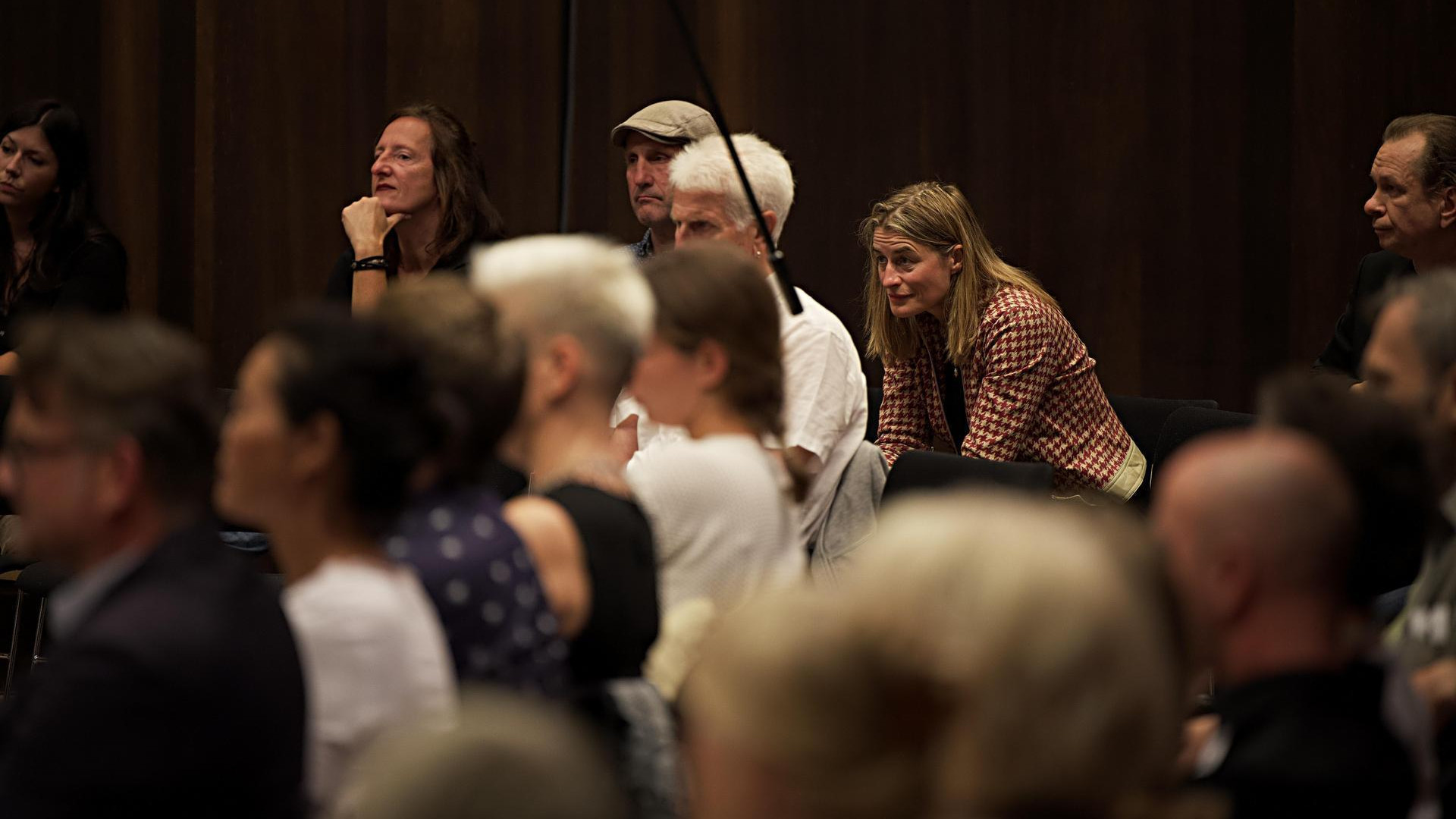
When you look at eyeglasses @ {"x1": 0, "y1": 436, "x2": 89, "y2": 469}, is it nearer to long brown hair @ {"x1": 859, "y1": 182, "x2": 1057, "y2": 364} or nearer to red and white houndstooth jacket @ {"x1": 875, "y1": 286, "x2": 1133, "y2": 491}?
red and white houndstooth jacket @ {"x1": 875, "y1": 286, "x2": 1133, "y2": 491}

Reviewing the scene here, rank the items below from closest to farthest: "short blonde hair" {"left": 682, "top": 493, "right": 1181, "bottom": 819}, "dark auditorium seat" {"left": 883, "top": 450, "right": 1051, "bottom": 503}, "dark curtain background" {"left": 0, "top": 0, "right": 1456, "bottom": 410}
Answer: "short blonde hair" {"left": 682, "top": 493, "right": 1181, "bottom": 819}
"dark auditorium seat" {"left": 883, "top": 450, "right": 1051, "bottom": 503}
"dark curtain background" {"left": 0, "top": 0, "right": 1456, "bottom": 410}

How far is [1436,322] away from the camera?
7.07ft

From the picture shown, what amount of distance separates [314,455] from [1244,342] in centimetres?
468

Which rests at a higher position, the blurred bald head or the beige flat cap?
the beige flat cap

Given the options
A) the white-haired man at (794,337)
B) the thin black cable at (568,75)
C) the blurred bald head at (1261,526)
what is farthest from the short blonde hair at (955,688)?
the thin black cable at (568,75)

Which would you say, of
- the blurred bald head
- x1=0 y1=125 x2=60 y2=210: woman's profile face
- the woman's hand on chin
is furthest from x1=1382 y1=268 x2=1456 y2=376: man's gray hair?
x1=0 y1=125 x2=60 y2=210: woman's profile face

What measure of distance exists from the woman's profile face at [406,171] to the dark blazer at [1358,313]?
2.31 meters

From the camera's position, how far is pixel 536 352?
2156 millimetres

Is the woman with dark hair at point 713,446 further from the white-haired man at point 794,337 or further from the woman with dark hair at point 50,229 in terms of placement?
the woman with dark hair at point 50,229

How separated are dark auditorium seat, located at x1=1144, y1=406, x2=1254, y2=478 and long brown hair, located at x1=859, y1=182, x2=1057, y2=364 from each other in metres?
0.49

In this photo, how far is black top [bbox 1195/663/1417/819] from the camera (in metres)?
1.48

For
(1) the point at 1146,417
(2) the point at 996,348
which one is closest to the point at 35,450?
(2) the point at 996,348

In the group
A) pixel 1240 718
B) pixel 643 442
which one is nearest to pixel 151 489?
pixel 1240 718

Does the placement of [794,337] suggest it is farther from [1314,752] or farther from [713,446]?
[1314,752]
